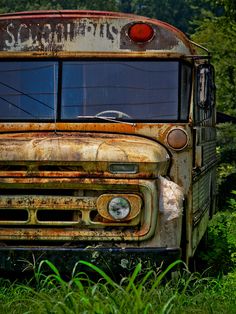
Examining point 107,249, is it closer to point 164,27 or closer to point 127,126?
point 127,126

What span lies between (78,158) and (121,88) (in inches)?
47.6

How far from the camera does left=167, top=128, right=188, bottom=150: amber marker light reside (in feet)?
27.1

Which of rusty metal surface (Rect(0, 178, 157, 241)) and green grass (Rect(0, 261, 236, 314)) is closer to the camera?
green grass (Rect(0, 261, 236, 314))

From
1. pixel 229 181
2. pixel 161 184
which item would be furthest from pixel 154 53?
pixel 229 181

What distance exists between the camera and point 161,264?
7.51 m

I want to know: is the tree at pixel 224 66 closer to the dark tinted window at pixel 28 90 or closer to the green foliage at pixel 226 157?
the green foliage at pixel 226 157

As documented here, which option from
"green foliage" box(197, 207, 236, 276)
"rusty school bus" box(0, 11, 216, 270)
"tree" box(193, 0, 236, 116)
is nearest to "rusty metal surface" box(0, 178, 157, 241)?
"rusty school bus" box(0, 11, 216, 270)

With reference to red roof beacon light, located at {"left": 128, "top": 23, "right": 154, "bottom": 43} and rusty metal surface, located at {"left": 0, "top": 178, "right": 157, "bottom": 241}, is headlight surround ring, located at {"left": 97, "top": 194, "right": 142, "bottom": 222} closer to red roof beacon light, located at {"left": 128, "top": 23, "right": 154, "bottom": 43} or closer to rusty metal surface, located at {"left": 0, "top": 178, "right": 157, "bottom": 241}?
rusty metal surface, located at {"left": 0, "top": 178, "right": 157, "bottom": 241}

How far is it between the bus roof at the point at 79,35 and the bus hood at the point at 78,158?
112cm

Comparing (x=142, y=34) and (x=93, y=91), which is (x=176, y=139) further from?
(x=142, y=34)

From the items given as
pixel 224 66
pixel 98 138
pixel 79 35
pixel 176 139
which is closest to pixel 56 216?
pixel 98 138

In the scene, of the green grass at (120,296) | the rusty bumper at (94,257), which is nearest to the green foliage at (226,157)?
the green grass at (120,296)

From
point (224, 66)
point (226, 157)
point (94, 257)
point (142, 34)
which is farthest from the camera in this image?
point (224, 66)

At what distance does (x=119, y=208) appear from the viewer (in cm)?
759
